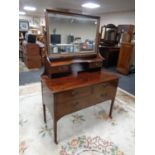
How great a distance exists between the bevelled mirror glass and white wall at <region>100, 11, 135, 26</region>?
12.8 ft

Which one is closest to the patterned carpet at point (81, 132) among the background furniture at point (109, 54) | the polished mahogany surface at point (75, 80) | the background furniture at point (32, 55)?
the polished mahogany surface at point (75, 80)

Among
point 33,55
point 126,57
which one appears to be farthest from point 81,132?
point 33,55

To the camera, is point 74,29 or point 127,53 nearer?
point 74,29

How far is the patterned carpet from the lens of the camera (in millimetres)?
1625

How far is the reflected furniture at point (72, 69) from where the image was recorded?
1.55 metres

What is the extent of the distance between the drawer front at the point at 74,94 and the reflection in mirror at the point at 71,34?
548 mm

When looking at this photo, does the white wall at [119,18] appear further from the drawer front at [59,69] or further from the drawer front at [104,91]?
the drawer front at [59,69]

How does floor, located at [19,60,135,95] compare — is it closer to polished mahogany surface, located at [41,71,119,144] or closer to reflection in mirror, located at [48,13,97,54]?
polished mahogany surface, located at [41,71,119,144]

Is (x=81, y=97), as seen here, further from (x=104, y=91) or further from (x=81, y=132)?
(x=81, y=132)

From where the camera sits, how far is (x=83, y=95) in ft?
5.43

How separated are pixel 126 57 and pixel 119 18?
252cm

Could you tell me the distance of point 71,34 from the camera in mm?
1834

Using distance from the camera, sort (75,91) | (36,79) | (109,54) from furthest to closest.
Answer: (109,54) < (36,79) < (75,91)

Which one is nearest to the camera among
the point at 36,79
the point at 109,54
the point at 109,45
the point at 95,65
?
the point at 95,65
